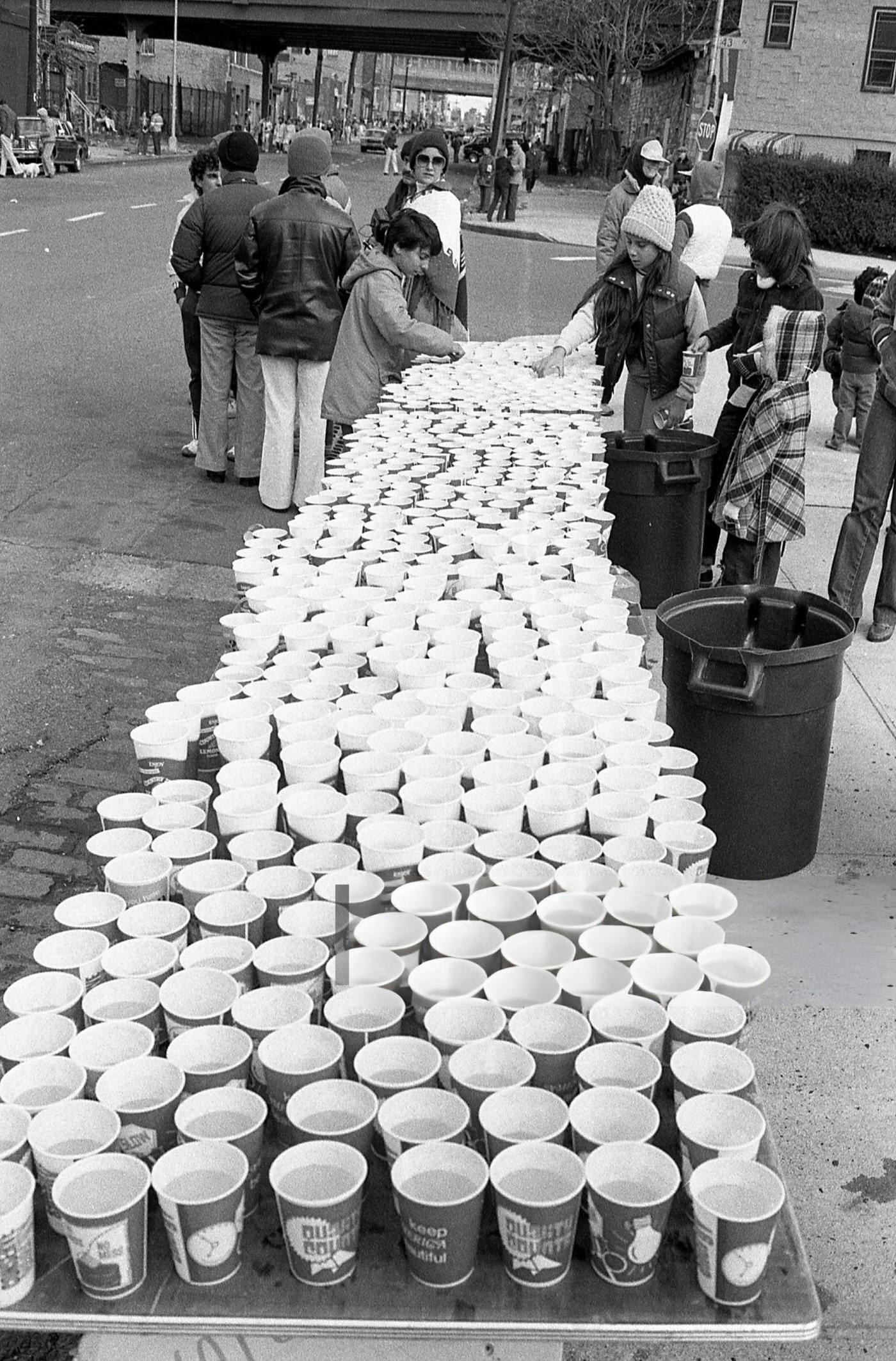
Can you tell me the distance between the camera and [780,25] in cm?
3662

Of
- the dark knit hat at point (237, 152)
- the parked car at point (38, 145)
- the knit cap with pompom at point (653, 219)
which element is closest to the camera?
the knit cap with pompom at point (653, 219)

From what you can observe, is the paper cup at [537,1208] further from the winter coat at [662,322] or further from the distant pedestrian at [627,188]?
the distant pedestrian at [627,188]

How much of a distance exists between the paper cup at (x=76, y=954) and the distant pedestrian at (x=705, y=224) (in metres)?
7.90

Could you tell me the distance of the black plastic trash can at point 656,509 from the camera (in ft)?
20.3

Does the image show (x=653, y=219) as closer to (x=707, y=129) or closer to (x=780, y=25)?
(x=707, y=129)

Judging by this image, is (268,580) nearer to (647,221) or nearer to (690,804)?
(690,804)

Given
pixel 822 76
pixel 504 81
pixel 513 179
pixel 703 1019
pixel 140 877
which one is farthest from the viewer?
pixel 504 81

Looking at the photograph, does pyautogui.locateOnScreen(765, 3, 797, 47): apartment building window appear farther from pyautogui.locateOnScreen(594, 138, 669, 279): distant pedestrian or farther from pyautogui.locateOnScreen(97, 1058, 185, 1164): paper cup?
pyautogui.locateOnScreen(97, 1058, 185, 1164): paper cup

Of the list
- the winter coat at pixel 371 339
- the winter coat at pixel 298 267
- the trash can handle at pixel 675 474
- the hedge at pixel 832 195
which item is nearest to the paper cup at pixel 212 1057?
the trash can handle at pixel 675 474

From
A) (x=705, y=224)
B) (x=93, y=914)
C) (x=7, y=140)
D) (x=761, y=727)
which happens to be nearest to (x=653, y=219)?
(x=705, y=224)

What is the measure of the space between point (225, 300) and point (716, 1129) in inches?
288

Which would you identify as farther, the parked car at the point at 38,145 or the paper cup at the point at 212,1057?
the parked car at the point at 38,145

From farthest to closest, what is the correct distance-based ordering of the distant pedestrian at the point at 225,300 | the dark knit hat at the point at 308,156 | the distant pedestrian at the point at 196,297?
the distant pedestrian at the point at 196,297 → the distant pedestrian at the point at 225,300 → the dark knit hat at the point at 308,156

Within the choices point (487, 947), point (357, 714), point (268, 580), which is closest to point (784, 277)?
point (268, 580)
